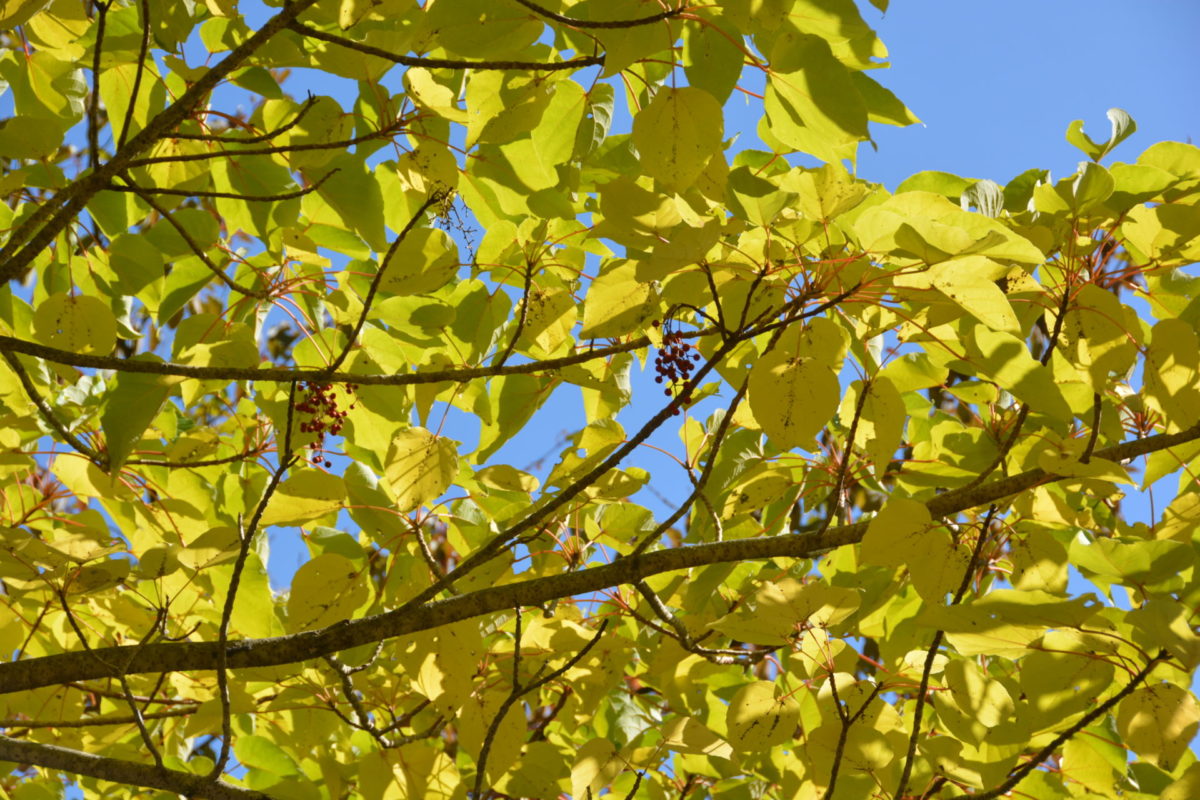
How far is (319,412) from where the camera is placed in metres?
1.83

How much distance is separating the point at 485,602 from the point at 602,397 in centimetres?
55

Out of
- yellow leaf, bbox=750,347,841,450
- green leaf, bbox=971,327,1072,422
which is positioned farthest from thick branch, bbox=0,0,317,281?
green leaf, bbox=971,327,1072,422

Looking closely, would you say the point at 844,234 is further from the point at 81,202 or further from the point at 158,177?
the point at 158,177

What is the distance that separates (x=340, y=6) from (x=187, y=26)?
313 millimetres

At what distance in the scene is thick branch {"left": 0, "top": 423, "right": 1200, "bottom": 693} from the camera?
1.37m

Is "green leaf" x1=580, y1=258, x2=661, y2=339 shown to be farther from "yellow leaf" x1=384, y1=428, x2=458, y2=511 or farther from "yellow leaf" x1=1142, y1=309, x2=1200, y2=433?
"yellow leaf" x1=1142, y1=309, x2=1200, y2=433

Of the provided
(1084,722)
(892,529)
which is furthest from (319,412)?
(1084,722)

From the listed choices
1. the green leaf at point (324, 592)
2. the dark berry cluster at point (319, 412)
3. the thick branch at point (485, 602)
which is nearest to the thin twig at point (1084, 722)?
the thick branch at point (485, 602)

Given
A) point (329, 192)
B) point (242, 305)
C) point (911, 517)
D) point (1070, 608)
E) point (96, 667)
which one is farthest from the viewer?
point (242, 305)

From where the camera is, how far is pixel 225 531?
147 centimetres

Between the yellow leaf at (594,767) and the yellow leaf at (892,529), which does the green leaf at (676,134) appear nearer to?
the yellow leaf at (892,529)

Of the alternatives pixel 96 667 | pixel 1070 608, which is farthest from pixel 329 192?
pixel 1070 608

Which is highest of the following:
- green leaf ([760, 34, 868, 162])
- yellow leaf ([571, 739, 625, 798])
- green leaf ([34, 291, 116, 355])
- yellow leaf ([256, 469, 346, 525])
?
green leaf ([34, 291, 116, 355])

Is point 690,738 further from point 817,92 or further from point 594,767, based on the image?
point 817,92
